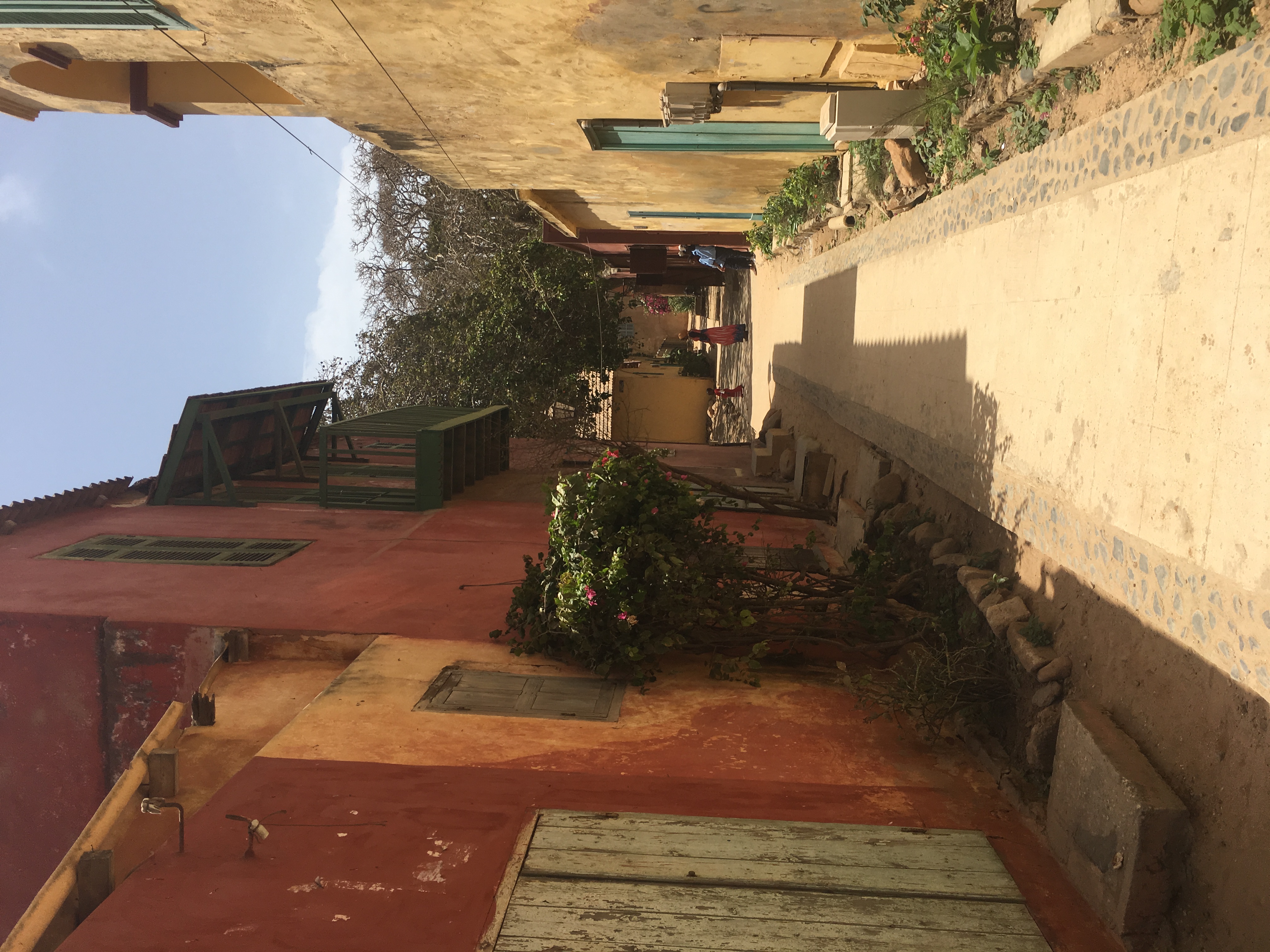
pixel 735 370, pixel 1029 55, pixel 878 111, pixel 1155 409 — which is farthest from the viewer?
pixel 735 370

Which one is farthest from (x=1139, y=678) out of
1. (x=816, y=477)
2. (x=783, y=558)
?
(x=816, y=477)

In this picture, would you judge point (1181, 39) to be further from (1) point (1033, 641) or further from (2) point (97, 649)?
(2) point (97, 649)

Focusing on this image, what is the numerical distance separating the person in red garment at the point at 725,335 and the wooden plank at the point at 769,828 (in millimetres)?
16082

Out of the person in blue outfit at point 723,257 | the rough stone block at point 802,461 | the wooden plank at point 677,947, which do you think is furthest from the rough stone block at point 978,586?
the person in blue outfit at point 723,257

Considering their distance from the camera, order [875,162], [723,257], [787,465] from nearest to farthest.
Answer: [875,162] < [787,465] < [723,257]

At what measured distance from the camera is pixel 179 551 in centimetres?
902

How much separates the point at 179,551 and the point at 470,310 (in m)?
11.1

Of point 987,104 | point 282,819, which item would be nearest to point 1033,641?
point 987,104

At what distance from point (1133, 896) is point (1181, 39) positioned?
11.4 feet

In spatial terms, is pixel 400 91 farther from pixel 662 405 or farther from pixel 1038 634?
pixel 662 405


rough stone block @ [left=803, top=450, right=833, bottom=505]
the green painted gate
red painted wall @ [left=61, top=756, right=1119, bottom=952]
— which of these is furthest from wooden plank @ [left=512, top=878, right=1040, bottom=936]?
rough stone block @ [left=803, top=450, right=833, bottom=505]

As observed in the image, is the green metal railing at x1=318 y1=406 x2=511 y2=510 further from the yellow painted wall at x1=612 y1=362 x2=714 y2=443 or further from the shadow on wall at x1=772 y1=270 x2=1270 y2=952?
the yellow painted wall at x1=612 y1=362 x2=714 y2=443

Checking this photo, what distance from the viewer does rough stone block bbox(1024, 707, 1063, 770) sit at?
14.1 ft

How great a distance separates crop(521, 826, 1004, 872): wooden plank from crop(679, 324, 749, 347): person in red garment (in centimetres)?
1623
